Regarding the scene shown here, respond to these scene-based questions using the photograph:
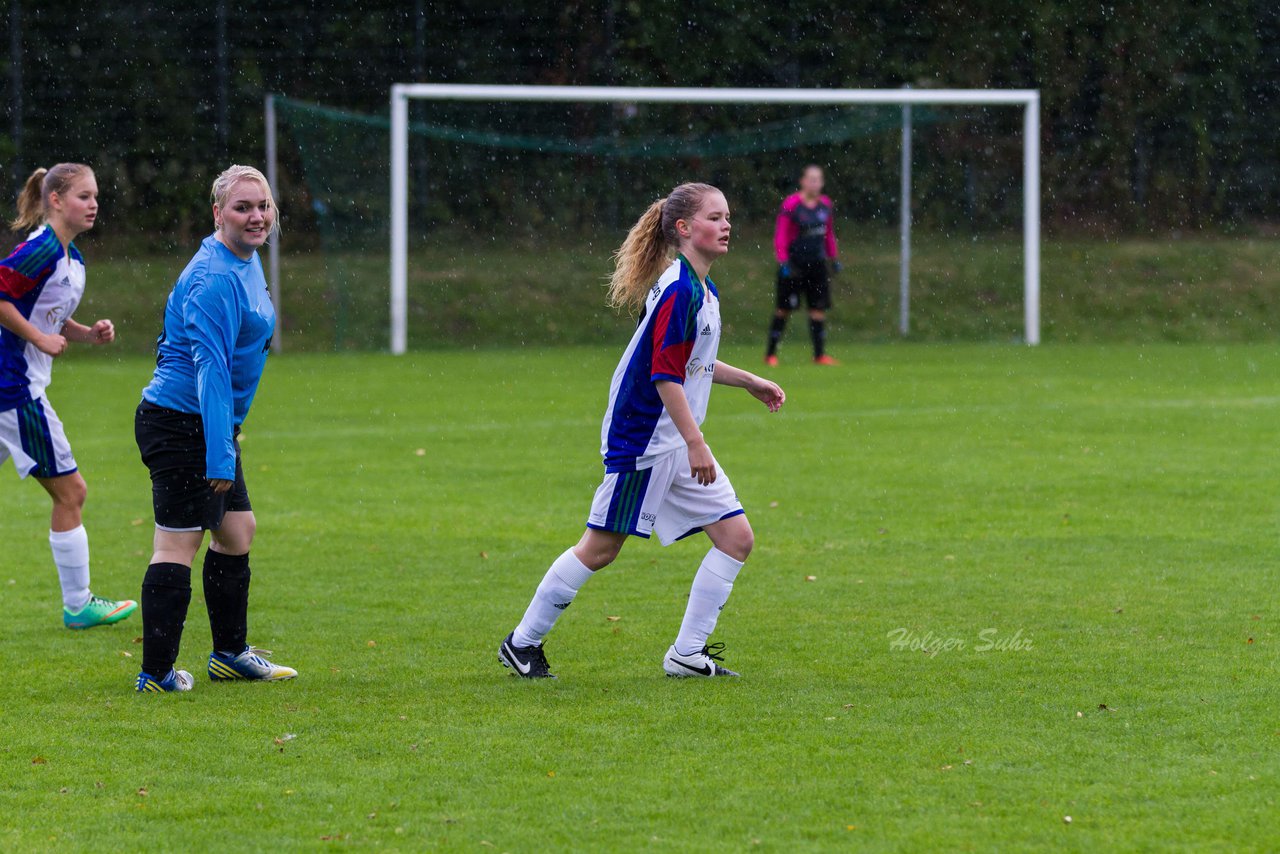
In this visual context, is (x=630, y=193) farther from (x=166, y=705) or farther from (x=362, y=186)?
(x=166, y=705)

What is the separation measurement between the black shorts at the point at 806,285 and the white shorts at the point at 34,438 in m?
13.0

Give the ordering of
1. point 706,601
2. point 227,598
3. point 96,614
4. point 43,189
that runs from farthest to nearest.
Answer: point 96,614 → point 43,189 → point 227,598 → point 706,601

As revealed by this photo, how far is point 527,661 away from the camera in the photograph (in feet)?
18.6

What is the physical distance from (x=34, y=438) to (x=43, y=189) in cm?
101

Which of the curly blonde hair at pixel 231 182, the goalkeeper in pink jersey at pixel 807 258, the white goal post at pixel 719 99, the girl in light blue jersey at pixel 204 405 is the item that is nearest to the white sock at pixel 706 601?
the girl in light blue jersey at pixel 204 405

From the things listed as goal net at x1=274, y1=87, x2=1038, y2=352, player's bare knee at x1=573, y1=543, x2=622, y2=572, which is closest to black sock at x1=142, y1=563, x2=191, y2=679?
player's bare knee at x1=573, y1=543, x2=622, y2=572

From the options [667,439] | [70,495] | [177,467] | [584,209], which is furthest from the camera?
[584,209]

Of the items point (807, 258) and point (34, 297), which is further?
point (807, 258)

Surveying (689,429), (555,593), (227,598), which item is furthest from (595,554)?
(227,598)

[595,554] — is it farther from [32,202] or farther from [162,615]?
[32,202]

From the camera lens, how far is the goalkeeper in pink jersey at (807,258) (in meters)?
19.1

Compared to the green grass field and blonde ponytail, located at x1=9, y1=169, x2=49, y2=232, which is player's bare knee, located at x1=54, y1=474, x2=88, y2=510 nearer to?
the green grass field

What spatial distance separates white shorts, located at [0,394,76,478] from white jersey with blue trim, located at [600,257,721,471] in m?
2.48

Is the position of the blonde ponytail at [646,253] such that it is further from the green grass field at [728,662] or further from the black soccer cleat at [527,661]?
the green grass field at [728,662]
